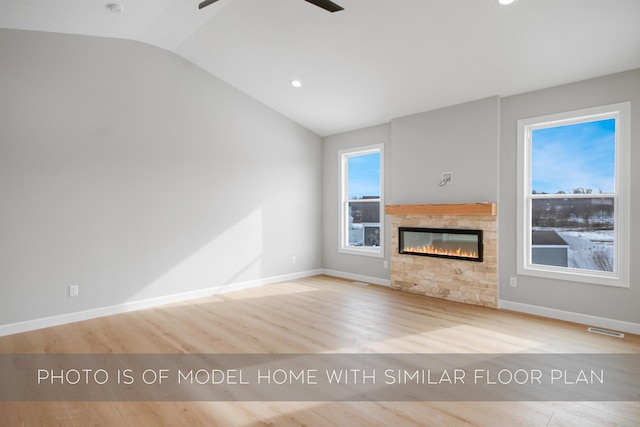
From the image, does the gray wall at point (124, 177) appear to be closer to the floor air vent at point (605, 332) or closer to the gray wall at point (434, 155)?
the gray wall at point (434, 155)

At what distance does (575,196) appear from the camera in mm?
4117

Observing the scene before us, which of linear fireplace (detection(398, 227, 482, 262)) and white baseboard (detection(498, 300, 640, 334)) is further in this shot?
linear fireplace (detection(398, 227, 482, 262))

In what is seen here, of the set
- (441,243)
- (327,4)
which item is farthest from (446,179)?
(327,4)

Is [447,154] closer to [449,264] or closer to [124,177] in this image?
[449,264]

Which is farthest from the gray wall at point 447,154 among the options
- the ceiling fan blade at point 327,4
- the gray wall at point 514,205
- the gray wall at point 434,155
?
the ceiling fan blade at point 327,4

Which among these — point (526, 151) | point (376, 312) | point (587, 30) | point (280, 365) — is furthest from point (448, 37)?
point (280, 365)

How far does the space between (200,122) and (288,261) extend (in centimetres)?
281

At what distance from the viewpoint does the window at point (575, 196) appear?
149 inches

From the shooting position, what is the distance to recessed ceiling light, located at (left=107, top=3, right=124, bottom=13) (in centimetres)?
369

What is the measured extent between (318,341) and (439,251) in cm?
252

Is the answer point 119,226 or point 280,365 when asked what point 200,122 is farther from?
point 280,365

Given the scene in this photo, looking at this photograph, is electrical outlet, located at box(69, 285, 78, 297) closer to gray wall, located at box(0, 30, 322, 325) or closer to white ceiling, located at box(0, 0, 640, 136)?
gray wall, located at box(0, 30, 322, 325)

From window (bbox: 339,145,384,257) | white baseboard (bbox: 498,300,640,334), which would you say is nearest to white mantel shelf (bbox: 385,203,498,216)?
window (bbox: 339,145,384,257)

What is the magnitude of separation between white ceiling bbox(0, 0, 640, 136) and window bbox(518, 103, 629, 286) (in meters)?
0.56
